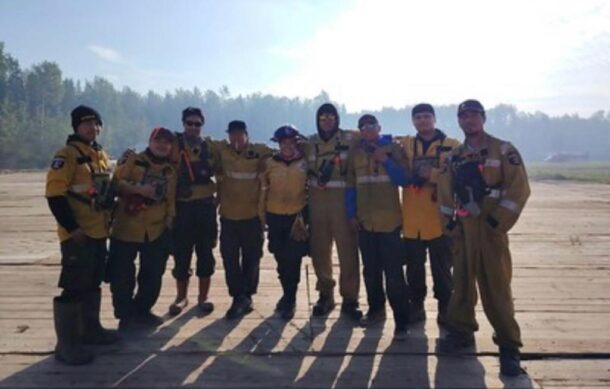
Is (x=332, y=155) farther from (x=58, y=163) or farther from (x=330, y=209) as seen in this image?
(x=58, y=163)

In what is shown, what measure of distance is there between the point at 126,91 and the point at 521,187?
153608 mm

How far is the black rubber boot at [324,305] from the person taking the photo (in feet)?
18.0

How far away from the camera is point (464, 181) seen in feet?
14.0

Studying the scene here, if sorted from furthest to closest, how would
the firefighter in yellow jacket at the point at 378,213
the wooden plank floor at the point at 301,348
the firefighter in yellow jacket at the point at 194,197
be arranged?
the firefighter in yellow jacket at the point at 194,197
the firefighter in yellow jacket at the point at 378,213
the wooden plank floor at the point at 301,348

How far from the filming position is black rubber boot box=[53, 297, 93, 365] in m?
4.20

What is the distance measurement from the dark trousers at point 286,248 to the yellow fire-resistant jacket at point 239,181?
273mm

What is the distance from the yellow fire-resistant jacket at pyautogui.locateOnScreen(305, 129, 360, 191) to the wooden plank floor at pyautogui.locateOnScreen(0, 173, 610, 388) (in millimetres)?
1489

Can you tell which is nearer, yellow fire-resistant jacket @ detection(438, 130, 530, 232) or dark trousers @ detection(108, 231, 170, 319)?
yellow fire-resistant jacket @ detection(438, 130, 530, 232)

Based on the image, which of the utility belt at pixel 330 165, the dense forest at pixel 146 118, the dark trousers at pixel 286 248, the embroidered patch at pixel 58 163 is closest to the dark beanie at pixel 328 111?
the utility belt at pixel 330 165

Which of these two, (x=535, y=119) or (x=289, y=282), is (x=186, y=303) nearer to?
(x=289, y=282)

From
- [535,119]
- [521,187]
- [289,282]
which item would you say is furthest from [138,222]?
[535,119]

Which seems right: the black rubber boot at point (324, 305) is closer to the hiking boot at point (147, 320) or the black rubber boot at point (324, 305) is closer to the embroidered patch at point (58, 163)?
the hiking boot at point (147, 320)

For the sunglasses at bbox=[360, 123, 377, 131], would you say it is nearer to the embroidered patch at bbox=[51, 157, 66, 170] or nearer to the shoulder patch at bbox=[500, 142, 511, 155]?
the shoulder patch at bbox=[500, 142, 511, 155]

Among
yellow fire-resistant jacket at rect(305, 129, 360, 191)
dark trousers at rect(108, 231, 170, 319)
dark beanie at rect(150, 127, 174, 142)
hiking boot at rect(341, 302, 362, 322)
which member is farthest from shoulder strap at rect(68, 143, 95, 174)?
hiking boot at rect(341, 302, 362, 322)
